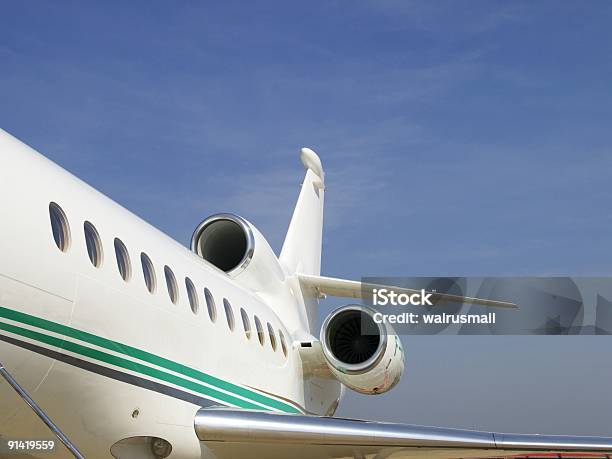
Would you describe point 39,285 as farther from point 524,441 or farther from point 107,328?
point 524,441

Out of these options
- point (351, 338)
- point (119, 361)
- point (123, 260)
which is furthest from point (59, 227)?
point (351, 338)

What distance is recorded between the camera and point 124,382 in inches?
355

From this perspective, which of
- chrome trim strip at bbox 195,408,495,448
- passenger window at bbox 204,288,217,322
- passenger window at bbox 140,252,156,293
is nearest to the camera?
passenger window at bbox 140,252,156,293

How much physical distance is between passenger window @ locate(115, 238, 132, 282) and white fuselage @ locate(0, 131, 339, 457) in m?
0.07

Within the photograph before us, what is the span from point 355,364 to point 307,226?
6.44 m

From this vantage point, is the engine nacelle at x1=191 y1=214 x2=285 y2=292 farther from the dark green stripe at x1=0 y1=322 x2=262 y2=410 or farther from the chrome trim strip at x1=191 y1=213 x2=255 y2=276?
the dark green stripe at x1=0 y1=322 x2=262 y2=410

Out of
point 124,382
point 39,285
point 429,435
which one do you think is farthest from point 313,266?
point 39,285

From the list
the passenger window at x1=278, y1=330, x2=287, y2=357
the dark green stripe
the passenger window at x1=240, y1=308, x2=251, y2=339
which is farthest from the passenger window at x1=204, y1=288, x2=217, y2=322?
the passenger window at x1=278, y1=330, x2=287, y2=357

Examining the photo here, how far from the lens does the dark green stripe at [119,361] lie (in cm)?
763

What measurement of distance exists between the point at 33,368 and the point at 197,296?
3836 millimetres

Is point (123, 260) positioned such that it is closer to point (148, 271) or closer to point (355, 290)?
point (148, 271)

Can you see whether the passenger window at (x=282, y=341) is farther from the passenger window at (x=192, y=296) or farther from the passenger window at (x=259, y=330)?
the passenger window at (x=192, y=296)

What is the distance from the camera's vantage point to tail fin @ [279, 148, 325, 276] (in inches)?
762

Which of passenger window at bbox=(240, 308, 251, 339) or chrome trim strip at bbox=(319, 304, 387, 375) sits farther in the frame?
chrome trim strip at bbox=(319, 304, 387, 375)
